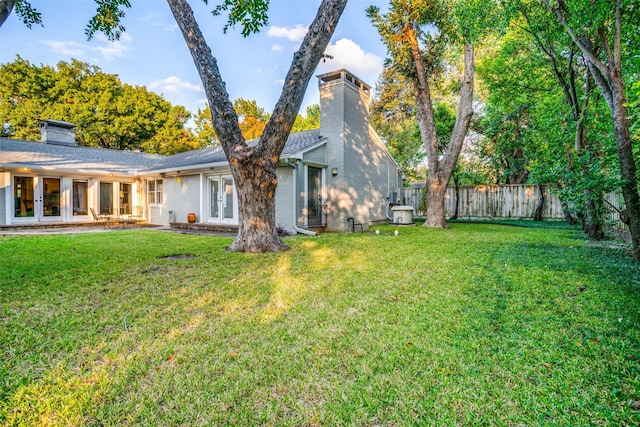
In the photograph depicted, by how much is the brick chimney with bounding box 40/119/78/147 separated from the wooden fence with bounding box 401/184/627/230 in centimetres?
→ 1801

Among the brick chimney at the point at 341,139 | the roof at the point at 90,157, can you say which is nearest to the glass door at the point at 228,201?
the roof at the point at 90,157

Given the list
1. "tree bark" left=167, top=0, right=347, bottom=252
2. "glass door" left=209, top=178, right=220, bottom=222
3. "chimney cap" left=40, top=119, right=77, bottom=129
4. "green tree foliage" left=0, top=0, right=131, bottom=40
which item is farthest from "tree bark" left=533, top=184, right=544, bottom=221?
"chimney cap" left=40, top=119, right=77, bottom=129

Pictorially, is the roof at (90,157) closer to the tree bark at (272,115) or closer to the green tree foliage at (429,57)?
the tree bark at (272,115)

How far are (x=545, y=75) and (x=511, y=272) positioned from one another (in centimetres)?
931

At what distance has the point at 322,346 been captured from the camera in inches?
96.3

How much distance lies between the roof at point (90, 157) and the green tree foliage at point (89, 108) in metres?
8.61

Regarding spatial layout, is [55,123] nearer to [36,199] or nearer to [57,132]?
[57,132]

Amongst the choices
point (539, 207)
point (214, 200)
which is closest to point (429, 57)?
point (539, 207)

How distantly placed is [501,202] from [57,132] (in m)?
23.0

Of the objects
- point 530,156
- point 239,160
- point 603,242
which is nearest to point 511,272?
point 603,242

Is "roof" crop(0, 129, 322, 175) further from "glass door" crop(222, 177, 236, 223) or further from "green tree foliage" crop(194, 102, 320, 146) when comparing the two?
"green tree foliage" crop(194, 102, 320, 146)

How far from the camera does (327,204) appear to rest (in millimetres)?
11250

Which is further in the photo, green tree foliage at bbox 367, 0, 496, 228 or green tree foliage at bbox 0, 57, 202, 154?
green tree foliage at bbox 0, 57, 202, 154

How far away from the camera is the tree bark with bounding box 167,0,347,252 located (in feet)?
20.9
